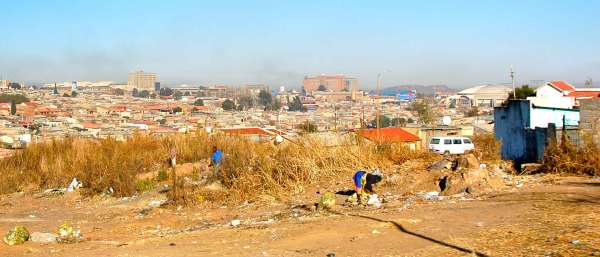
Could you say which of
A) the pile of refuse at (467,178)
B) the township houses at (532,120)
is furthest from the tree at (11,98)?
the pile of refuse at (467,178)

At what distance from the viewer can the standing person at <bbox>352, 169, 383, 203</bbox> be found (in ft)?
40.1

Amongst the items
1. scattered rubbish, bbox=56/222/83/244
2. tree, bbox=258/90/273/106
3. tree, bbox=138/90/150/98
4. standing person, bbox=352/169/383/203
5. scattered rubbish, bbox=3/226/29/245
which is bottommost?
scattered rubbish, bbox=56/222/83/244

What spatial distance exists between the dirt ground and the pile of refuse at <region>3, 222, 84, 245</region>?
16 centimetres

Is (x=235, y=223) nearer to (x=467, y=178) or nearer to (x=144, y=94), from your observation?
(x=467, y=178)

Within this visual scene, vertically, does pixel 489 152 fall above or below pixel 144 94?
below

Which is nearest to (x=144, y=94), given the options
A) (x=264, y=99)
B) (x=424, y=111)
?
(x=264, y=99)

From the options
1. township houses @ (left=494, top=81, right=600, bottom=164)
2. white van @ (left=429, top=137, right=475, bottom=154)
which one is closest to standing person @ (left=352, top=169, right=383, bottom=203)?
township houses @ (left=494, top=81, right=600, bottom=164)

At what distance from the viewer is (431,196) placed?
12.4m

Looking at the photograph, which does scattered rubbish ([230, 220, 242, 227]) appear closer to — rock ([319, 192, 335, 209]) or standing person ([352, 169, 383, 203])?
rock ([319, 192, 335, 209])

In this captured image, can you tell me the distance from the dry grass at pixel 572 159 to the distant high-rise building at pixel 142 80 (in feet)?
271

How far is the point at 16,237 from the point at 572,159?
10.6 m

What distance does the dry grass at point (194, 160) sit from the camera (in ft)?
48.7

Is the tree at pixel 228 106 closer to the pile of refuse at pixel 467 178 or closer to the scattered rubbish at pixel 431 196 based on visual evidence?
the pile of refuse at pixel 467 178

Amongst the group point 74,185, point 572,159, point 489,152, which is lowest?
point 74,185
